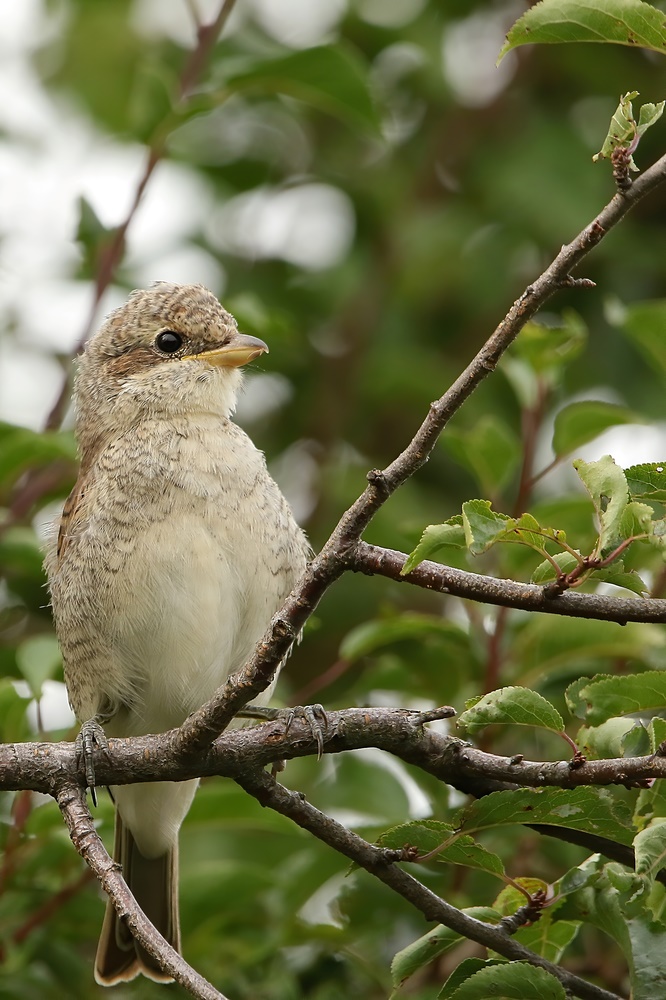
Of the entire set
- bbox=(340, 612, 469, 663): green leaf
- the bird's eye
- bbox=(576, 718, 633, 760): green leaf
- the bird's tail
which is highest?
the bird's eye

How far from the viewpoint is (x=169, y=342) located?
176 inches

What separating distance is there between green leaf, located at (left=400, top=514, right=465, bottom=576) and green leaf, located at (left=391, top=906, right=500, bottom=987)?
799mm

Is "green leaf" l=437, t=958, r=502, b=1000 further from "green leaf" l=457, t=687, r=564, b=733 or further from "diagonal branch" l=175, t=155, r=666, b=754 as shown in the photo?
"diagonal branch" l=175, t=155, r=666, b=754

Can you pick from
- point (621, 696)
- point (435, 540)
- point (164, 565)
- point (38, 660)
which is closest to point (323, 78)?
point (164, 565)

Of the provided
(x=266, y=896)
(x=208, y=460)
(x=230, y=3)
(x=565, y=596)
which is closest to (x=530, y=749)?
(x=266, y=896)

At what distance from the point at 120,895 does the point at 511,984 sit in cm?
76

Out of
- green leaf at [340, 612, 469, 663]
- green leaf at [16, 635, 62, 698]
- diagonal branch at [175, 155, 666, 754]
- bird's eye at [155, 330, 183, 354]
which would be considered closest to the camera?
diagonal branch at [175, 155, 666, 754]

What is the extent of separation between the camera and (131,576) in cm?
374

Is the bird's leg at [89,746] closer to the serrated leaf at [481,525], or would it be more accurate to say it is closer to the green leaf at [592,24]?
the serrated leaf at [481,525]

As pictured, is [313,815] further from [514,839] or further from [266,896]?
[266,896]

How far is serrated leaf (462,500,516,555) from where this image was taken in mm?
2283

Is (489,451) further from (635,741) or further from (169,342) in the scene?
(635,741)

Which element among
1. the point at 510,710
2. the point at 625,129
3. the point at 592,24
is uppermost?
the point at 592,24

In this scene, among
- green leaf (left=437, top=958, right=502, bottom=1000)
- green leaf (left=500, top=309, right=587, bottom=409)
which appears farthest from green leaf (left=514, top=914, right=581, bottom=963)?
green leaf (left=500, top=309, right=587, bottom=409)
